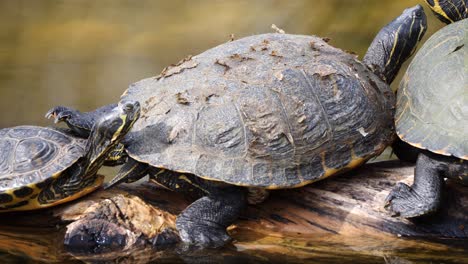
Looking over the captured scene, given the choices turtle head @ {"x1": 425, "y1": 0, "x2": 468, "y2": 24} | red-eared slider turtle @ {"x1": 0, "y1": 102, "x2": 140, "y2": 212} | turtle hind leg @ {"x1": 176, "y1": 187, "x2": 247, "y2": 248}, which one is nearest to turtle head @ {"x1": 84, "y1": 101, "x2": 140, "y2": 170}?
red-eared slider turtle @ {"x1": 0, "y1": 102, "x2": 140, "y2": 212}

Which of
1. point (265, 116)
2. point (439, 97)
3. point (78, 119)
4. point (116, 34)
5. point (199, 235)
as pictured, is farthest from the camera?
point (116, 34)

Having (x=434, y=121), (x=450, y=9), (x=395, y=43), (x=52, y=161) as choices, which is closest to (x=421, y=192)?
(x=434, y=121)

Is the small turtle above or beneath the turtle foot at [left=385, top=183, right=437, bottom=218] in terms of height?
above

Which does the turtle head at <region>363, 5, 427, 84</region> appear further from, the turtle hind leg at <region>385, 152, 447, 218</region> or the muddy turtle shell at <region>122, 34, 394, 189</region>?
the turtle hind leg at <region>385, 152, 447, 218</region>

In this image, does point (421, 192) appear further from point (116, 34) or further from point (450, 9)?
point (116, 34)

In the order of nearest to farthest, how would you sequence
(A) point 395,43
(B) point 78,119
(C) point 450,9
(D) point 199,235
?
(D) point 199,235 < (B) point 78,119 < (A) point 395,43 < (C) point 450,9

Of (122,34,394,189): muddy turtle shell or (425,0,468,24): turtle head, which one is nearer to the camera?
(122,34,394,189): muddy turtle shell
